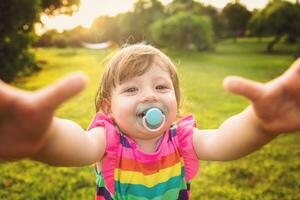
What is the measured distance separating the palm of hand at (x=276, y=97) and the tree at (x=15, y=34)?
1118 cm

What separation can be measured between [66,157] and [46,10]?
2487 centimetres

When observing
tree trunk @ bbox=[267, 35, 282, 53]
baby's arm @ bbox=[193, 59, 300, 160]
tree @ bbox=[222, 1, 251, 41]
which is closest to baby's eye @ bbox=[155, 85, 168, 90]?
baby's arm @ bbox=[193, 59, 300, 160]

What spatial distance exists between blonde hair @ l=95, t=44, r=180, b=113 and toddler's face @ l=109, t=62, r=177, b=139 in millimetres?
37

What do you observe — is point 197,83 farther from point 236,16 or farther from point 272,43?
point 236,16

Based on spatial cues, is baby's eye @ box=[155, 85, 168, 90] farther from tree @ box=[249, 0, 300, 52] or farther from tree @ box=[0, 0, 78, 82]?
tree @ box=[249, 0, 300, 52]

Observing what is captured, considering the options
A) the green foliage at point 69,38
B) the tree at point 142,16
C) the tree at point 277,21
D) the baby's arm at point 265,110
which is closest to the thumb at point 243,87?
the baby's arm at point 265,110

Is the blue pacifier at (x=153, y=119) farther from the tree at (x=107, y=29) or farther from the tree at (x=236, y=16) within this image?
the tree at (x=107, y=29)

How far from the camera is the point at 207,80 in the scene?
12828mm

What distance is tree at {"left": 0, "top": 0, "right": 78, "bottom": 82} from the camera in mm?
11728

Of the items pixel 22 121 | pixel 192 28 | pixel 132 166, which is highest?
pixel 192 28

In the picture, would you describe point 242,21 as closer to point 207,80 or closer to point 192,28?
point 192,28

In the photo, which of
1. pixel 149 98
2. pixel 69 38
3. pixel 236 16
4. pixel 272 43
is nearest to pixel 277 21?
pixel 272 43

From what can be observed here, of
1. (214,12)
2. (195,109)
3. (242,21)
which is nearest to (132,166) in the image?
(195,109)

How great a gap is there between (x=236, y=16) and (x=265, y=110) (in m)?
34.3
